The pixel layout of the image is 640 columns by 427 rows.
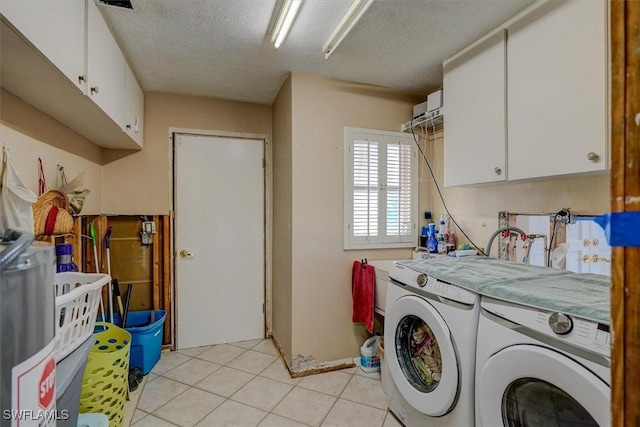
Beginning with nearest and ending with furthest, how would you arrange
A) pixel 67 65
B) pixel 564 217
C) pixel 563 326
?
pixel 563 326 < pixel 67 65 < pixel 564 217

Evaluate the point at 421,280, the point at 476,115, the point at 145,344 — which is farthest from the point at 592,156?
the point at 145,344

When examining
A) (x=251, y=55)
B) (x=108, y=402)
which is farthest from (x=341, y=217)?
(x=108, y=402)

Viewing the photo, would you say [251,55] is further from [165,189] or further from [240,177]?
[165,189]

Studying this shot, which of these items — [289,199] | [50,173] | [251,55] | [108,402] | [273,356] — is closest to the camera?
[108,402]

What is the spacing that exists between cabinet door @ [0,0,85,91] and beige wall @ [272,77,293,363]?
1352mm

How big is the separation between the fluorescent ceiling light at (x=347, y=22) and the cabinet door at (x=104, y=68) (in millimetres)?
1220

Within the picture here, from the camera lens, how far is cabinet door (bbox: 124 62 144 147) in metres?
2.13

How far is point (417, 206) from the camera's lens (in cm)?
274

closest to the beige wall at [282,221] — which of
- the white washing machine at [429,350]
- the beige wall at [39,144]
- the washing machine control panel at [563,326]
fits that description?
the white washing machine at [429,350]

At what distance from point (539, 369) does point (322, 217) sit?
1696 millimetres

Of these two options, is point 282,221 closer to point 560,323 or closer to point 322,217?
point 322,217

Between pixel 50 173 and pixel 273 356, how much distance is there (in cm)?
212

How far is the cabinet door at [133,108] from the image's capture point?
83.7 inches

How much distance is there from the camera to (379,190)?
2.61 meters
